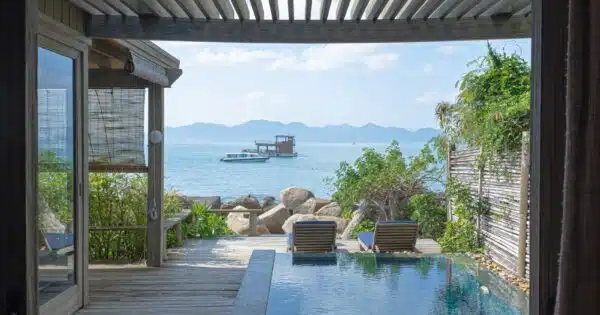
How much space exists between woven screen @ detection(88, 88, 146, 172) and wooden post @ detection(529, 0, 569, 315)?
6126 mm

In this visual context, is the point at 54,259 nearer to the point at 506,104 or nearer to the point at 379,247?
the point at 379,247

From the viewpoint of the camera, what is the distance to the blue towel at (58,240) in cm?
438

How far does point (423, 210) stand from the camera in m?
9.23

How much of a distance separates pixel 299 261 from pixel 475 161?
8.93ft

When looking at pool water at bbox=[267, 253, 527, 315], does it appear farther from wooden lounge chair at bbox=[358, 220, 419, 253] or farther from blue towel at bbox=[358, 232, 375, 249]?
blue towel at bbox=[358, 232, 375, 249]

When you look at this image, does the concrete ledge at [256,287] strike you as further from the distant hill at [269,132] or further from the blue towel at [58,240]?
the distant hill at [269,132]

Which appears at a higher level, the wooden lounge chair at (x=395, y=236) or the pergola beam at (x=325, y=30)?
the pergola beam at (x=325, y=30)

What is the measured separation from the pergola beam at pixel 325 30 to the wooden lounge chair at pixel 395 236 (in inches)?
116

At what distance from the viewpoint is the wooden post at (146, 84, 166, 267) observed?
6898mm

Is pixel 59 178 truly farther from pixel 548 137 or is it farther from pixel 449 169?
pixel 449 169

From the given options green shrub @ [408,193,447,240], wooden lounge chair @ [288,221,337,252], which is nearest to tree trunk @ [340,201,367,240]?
green shrub @ [408,193,447,240]

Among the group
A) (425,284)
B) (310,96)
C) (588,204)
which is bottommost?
(425,284)

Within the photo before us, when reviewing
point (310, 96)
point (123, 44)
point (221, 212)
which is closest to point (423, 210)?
point (221, 212)

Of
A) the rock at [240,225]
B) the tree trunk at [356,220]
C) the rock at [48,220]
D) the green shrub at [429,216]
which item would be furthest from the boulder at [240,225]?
the rock at [48,220]
